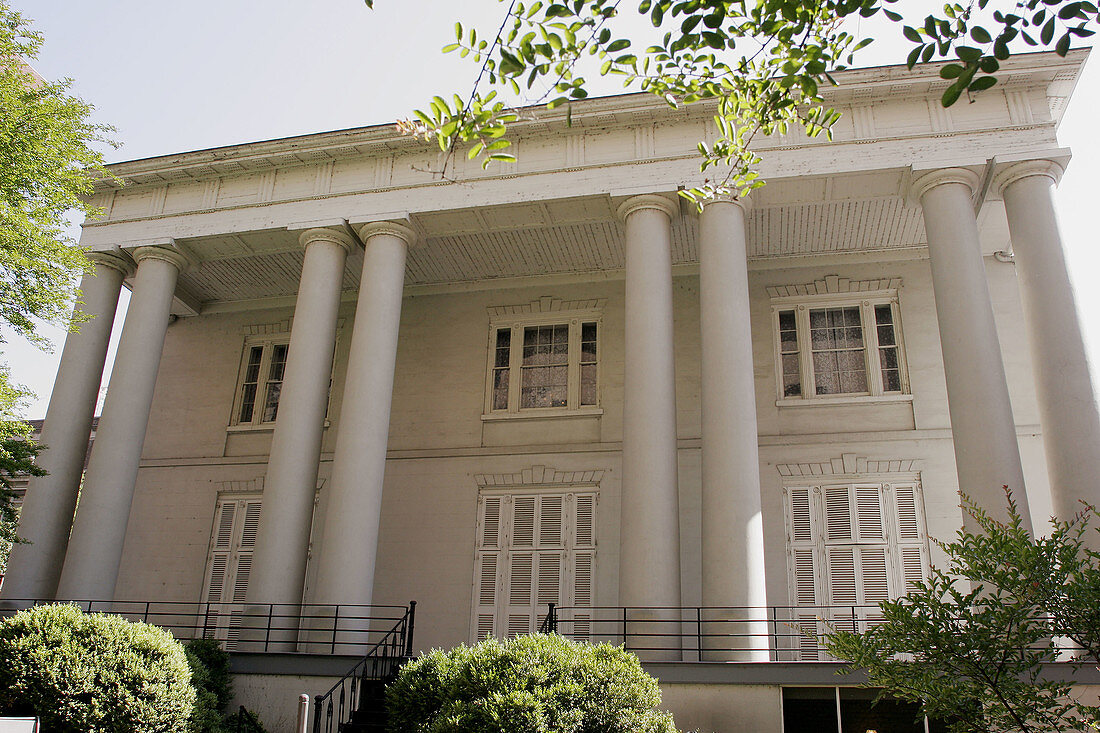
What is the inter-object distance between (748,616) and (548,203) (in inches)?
284

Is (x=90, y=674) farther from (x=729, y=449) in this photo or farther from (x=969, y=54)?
(x=969, y=54)

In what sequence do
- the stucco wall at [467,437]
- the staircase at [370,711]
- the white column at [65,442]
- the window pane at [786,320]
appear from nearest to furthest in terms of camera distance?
the staircase at [370,711], the white column at [65,442], the stucco wall at [467,437], the window pane at [786,320]

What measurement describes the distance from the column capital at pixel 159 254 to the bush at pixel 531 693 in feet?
33.5

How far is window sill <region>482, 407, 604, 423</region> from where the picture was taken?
1658 cm

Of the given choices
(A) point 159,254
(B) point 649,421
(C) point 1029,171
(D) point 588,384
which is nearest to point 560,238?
(D) point 588,384

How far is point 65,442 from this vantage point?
1488 centimetres

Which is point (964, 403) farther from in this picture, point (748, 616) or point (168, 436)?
point (168, 436)

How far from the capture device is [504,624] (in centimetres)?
1534

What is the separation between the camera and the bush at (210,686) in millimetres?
9945

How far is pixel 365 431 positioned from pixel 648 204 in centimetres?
567

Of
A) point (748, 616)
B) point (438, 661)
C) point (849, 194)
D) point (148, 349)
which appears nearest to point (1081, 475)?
point (748, 616)

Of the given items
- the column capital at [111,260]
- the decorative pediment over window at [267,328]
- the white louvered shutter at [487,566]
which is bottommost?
the white louvered shutter at [487,566]

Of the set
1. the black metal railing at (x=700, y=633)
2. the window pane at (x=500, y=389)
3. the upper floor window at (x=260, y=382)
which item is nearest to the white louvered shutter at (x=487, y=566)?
the window pane at (x=500, y=389)

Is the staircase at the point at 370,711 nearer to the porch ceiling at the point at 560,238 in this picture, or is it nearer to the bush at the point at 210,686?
the bush at the point at 210,686
